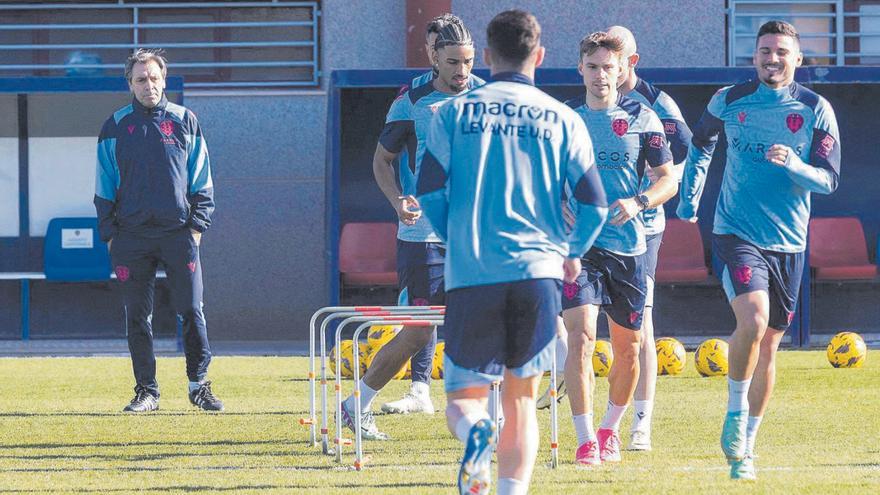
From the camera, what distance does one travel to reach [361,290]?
17.3 m

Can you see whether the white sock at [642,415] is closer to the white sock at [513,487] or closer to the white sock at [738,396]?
the white sock at [738,396]

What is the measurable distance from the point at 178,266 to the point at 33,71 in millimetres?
9954

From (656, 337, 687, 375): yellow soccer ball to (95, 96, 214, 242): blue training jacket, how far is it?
451cm

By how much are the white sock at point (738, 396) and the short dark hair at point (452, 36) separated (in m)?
2.32

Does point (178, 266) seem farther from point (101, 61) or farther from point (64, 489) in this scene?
point (101, 61)

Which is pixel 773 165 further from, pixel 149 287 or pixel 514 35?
pixel 149 287

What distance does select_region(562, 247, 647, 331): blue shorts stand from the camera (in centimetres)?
773

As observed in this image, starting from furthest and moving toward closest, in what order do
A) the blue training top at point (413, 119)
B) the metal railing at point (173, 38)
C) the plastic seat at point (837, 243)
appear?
1. the metal railing at point (173, 38)
2. the plastic seat at point (837, 243)
3. the blue training top at point (413, 119)

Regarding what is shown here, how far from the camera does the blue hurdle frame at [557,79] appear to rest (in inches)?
614

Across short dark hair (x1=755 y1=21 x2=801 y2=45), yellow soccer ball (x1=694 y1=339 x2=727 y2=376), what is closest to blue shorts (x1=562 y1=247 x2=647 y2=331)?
short dark hair (x1=755 y1=21 x2=801 y2=45)

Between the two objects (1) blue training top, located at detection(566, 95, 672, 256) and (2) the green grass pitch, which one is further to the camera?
(1) blue training top, located at detection(566, 95, 672, 256)

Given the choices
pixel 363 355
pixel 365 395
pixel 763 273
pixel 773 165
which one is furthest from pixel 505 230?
pixel 363 355

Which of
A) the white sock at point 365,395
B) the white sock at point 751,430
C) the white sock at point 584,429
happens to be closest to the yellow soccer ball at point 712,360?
the white sock at point 365,395

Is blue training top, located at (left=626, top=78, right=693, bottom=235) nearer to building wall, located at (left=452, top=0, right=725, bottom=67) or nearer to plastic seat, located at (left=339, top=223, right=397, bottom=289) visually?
plastic seat, located at (left=339, top=223, right=397, bottom=289)
